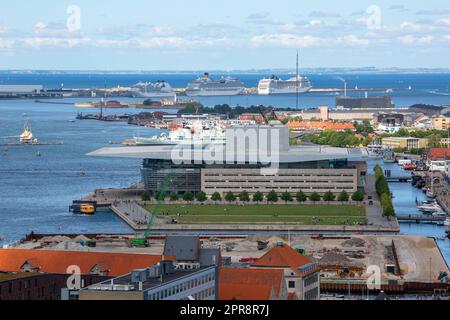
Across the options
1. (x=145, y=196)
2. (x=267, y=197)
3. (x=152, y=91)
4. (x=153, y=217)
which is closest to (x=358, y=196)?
(x=267, y=197)

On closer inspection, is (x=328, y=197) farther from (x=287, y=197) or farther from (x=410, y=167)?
(x=410, y=167)

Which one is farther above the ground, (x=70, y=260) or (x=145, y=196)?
(x=70, y=260)

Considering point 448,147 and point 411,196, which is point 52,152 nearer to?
point 448,147

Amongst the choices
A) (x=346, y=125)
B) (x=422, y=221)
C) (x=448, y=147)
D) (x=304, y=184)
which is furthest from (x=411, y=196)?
(x=346, y=125)

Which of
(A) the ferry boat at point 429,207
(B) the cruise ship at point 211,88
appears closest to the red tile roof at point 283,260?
(A) the ferry boat at point 429,207

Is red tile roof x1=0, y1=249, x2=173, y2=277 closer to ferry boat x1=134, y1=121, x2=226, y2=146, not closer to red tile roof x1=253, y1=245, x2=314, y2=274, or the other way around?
red tile roof x1=253, y1=245, x2=314, y2=274
